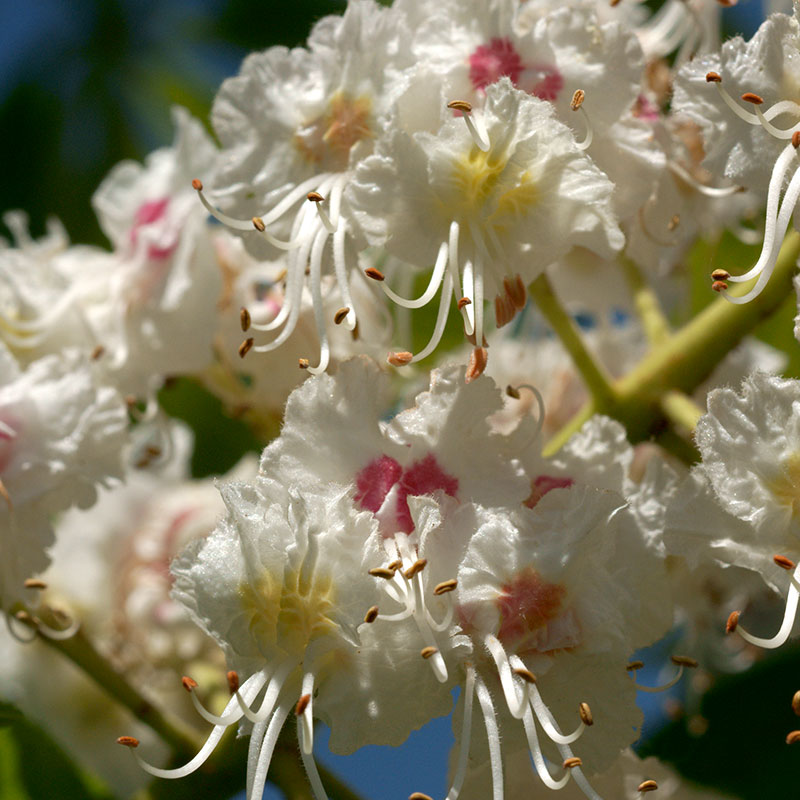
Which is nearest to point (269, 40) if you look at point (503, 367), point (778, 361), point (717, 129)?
point (503, 367)

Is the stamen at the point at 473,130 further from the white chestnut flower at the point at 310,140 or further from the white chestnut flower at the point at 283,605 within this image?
the white chestnut flower at the point at 283,605

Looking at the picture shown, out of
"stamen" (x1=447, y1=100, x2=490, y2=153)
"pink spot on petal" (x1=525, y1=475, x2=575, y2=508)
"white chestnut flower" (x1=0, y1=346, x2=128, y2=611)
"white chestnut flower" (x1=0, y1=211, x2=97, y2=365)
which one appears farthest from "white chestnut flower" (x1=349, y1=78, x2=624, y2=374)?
"white chestnut flower" (x1=0, y1=211, x2=97, y2=365)

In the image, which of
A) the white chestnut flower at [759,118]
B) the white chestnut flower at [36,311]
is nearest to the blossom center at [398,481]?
the white chestnut flower at [759,118]

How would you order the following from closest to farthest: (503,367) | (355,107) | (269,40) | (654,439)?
(355,107) < (654,439) < (503,367) < (269,40)

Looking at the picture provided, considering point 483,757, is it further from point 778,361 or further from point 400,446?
point 778,361

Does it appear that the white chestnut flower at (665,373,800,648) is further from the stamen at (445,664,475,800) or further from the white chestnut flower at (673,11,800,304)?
the stamen at (445,664,475,800)

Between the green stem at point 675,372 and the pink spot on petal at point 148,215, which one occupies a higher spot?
the pink spot on petal at point 148,215
